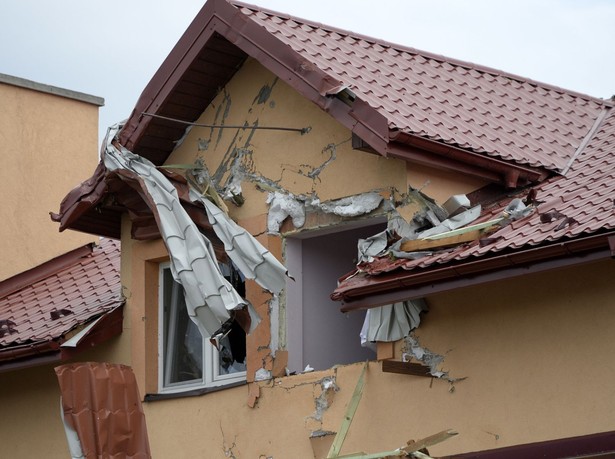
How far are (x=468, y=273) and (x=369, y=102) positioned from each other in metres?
2.15

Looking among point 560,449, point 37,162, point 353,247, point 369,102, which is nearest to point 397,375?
point 560,449

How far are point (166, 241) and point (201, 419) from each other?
164 cm

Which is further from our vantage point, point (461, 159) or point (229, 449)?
point (229, 449)

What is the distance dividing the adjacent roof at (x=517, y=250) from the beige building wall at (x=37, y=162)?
8574 millimetres

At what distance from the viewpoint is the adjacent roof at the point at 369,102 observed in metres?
11.7

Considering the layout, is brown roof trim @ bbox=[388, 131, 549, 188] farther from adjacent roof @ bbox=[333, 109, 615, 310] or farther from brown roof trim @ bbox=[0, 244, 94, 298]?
brown roof trim @ bbox=[0, 244, 94, 298]

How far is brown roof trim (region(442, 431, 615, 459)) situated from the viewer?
9539 millimetres

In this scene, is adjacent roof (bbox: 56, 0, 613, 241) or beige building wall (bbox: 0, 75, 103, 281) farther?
beige building wall (bbox: 0, 75, 103, 281)

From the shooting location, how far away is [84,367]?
39.3 ft

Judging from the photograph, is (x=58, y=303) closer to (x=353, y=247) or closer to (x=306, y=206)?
(x=353, y=247)

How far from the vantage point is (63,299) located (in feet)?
50.5

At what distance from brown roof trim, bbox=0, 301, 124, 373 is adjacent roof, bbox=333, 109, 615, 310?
3398 millimetres

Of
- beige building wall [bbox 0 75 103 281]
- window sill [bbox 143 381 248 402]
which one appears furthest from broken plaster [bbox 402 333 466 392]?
beige building wall [bbox 0 75 103 281]

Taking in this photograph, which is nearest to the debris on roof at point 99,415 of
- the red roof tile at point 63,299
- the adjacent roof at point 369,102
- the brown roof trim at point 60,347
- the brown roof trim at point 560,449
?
the brown roof trim at point 60,347
